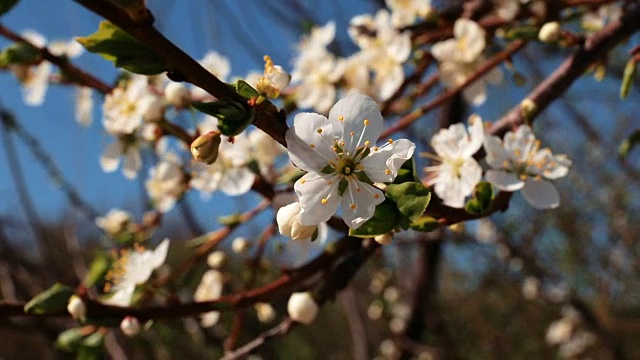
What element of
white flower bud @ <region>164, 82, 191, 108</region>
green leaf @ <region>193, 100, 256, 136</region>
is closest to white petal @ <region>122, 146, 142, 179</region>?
white flower bud @ <region>164, 82, 191, 108</region>

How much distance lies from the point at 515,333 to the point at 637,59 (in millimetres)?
3180

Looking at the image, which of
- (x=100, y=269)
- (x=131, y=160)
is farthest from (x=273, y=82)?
(x=131, y=160)

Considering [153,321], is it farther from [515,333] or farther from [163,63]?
[515,333]

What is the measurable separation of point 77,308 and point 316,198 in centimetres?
29

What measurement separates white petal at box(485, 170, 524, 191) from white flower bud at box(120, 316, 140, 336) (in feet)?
1.29

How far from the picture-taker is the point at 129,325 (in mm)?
612

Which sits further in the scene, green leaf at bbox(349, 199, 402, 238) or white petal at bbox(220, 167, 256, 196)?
white petal at bbox(220, 167, 256, 196)

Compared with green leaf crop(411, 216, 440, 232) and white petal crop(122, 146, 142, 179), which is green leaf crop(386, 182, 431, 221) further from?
white petal crop(122, 146, 142, 179)

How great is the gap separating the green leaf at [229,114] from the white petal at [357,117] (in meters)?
0.10

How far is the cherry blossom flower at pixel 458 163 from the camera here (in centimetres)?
61

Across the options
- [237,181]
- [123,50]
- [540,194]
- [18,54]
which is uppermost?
[18,54]

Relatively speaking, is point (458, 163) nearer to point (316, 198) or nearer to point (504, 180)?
point (504, 180)

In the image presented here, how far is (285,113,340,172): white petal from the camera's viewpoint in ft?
1.52

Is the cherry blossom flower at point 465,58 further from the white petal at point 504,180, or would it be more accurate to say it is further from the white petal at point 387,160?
the white petal at point 387,160
